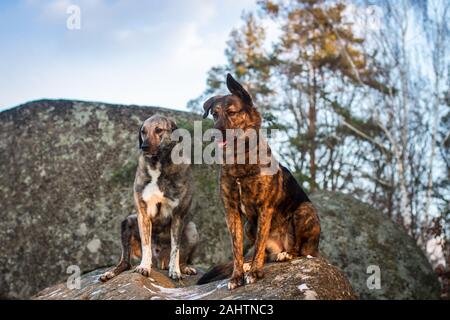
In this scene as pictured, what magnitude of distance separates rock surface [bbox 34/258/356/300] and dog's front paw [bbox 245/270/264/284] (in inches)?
1.6

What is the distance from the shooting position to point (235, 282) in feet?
16.0

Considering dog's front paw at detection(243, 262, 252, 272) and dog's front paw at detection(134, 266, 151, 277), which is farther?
dog's front paw at detection(134, 266, 151, 277)

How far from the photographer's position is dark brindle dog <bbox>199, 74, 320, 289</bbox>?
16.2 feet

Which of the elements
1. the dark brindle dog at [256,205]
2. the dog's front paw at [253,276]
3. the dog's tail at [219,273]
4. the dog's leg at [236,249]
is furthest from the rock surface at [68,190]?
the dog's front paw at [253,276]

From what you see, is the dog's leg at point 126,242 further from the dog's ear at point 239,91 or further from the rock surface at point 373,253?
the rock surface at point 373,253

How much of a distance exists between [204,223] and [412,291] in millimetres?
4213

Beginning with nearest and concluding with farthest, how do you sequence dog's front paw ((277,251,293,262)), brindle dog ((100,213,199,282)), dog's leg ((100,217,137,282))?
dog's front paw ((277,251,293,262)) → dog's leg ((100,217,137,282)) → brindle dog ((100,213,199,282))

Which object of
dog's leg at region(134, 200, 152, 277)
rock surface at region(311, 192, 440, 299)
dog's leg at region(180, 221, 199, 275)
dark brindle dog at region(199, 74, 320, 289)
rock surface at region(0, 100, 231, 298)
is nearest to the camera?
dark brindle dog at region(199, 74, 320, 289)

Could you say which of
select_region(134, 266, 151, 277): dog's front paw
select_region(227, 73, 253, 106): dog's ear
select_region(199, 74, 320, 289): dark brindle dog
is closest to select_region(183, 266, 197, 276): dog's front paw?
select_region(134, 266, 151, 277): dog's front paw

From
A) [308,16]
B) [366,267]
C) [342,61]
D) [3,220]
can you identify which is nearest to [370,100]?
[342,61]

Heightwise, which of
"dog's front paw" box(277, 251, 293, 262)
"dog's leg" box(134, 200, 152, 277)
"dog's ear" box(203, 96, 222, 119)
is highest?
"dog's ear" box(203, 96, 222, 119)

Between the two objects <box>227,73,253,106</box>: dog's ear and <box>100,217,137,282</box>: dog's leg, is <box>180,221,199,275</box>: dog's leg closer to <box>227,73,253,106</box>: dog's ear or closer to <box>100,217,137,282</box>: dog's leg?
<box>100,217,137,282</box>: dog's leg
